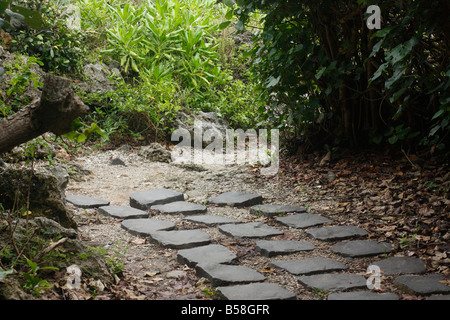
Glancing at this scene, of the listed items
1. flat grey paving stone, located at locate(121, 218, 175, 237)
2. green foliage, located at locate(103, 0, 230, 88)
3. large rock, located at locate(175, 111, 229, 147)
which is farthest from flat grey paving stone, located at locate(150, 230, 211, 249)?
green foliage, located at locate(103, 0, 230, 88)

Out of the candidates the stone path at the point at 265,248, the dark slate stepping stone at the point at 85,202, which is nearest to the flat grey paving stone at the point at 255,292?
the stone path at the point at 265,248

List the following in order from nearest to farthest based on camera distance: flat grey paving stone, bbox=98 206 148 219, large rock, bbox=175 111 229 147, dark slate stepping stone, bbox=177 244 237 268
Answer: dark slate stepping stone, bbox=177 244 237 268
flat grey paving stone, bbox=98 206 148 219
large rock, bbox=175 111 229 147

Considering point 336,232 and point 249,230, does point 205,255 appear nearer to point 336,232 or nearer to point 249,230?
point 249,230

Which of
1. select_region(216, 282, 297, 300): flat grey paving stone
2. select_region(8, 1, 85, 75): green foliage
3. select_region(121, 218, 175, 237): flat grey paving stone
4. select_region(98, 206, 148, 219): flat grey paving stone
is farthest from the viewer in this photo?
select_region(8, 1, 85, 75): green foliage

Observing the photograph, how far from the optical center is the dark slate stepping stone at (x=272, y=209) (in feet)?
13.1

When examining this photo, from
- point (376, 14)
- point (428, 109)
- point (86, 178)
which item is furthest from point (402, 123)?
point (86, 178)

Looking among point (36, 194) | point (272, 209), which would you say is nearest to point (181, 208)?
point (272, 209)

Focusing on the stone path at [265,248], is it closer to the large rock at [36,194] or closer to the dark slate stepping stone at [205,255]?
the dark slate stepping stone at [205,255]

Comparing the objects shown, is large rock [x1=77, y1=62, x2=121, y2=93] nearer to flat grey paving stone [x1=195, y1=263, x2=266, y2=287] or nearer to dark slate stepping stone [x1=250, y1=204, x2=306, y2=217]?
dark slate stepping stone [x1=250, y1=204, x2=306, y2=217]

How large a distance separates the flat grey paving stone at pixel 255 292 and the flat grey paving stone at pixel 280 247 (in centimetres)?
55

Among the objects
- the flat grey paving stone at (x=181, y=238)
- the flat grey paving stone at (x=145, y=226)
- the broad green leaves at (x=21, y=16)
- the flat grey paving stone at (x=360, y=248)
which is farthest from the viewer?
the flat grey paving stone at (x=145, y=226)

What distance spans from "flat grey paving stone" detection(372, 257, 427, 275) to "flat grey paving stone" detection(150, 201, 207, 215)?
5.62 ft

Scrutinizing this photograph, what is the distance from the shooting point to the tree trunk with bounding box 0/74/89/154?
2012 millimetres
